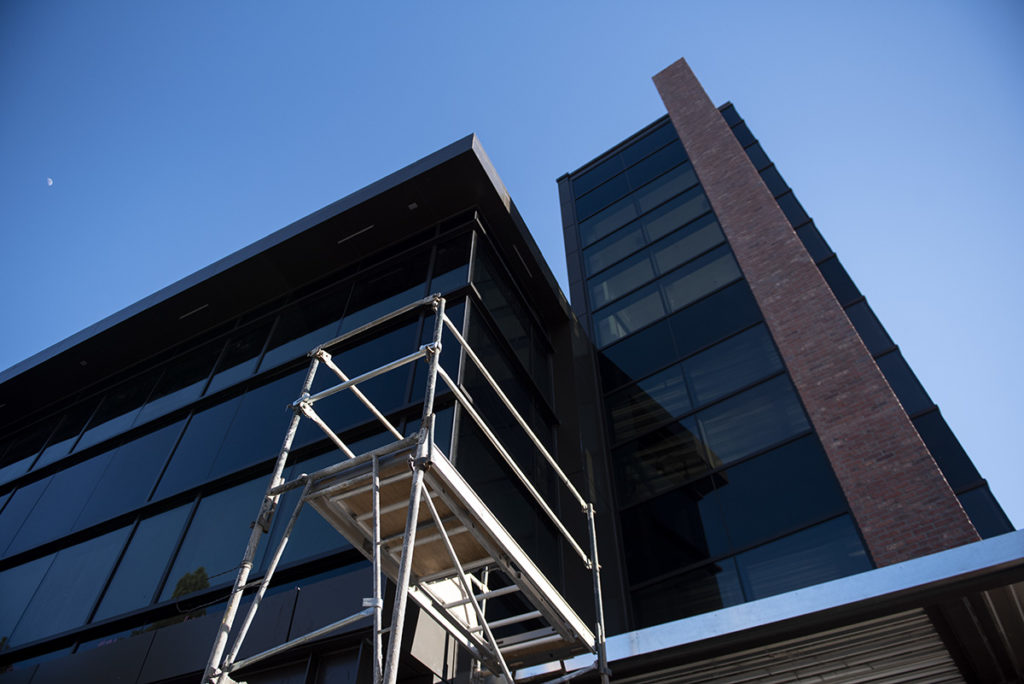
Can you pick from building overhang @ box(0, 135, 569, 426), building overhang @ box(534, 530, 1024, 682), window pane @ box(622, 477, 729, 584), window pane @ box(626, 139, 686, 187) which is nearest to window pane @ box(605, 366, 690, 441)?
window pane @ box(622, 477, 729, 584)

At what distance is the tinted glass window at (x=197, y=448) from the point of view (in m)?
10.1

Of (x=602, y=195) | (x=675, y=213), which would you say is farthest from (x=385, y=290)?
(x=602, y=195)

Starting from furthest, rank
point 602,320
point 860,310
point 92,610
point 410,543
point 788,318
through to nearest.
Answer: point 602,320, point 860,310, point 788,318, point 92,610, point 410,543

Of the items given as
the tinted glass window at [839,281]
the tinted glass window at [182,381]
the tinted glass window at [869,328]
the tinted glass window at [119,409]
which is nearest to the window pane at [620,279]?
the tinted glass window at [839,281]

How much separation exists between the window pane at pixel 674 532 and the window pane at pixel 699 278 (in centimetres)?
424

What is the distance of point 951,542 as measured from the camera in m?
7.52

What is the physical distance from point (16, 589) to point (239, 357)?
459cm

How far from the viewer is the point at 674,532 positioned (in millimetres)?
10250

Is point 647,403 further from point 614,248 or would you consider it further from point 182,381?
point 182,381

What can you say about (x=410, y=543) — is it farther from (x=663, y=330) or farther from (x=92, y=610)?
(x=663, y=330)

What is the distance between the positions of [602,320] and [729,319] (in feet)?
10.1

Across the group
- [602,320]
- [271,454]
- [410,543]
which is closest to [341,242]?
[271,454]

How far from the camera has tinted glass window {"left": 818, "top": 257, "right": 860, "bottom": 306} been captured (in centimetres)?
1355

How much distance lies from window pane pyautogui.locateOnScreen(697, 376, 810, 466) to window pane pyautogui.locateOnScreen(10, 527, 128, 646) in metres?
8.69
